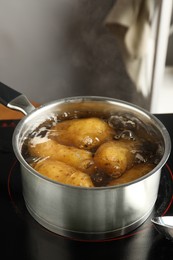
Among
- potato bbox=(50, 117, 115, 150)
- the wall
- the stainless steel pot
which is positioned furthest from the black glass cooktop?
the wall

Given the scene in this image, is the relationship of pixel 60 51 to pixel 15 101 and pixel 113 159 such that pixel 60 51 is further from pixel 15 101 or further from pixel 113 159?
pixel 113 159

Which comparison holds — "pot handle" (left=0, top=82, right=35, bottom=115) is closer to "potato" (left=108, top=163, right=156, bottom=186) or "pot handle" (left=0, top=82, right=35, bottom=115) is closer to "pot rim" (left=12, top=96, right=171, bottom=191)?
"pot rim" (left=12, top=96, right=171, bottom=191)

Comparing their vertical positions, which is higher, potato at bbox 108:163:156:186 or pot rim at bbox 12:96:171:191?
pot rim at bbox 12:96:171:191

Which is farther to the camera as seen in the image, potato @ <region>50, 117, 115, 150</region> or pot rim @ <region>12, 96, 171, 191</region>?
potato @ <region>50, 117, 115, 150</region>

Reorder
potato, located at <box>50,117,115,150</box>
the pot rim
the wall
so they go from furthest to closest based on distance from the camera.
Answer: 1. the wall
2. potato, located at <box>50,117,115,150</box>
3. the pot rim

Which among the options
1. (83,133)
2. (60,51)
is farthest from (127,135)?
(60,51)

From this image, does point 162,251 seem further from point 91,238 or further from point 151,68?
point 151,68

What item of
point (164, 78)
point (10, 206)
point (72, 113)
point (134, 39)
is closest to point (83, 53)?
point (134, 39)

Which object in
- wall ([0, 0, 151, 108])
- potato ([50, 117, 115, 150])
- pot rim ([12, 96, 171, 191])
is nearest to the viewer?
pot rim ([12, 96, 171, 191])
